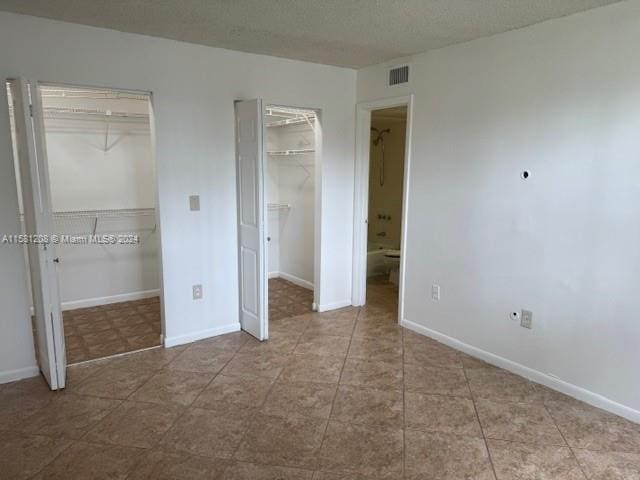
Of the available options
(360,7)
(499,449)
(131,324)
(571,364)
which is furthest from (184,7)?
(571,364)

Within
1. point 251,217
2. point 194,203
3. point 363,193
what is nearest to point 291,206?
Result: point 363,193

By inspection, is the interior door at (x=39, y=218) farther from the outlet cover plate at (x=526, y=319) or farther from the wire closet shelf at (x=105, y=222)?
the outlet cover plate at (x=526, y=319)

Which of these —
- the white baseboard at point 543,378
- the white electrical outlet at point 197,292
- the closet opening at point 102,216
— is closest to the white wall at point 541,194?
the white baseboard at point 543,378

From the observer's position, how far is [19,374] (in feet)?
9.89

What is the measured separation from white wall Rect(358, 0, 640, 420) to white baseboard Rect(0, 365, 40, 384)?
3.11 metres

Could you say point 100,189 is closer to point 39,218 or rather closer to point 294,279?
point 39,218

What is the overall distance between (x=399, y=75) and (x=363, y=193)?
118cm

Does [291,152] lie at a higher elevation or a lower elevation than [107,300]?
higher

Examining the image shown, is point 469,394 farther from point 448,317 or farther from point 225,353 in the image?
point 225,353

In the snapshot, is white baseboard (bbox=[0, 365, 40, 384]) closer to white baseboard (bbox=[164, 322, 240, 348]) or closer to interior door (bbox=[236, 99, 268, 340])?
white baseboard (bbox=[164, 322, 240, 348])

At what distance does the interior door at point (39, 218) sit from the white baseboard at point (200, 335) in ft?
2.84

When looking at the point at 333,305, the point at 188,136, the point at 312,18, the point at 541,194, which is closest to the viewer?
the point at 312,18

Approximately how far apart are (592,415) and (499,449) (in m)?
0.77

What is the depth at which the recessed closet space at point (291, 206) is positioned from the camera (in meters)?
5.01
